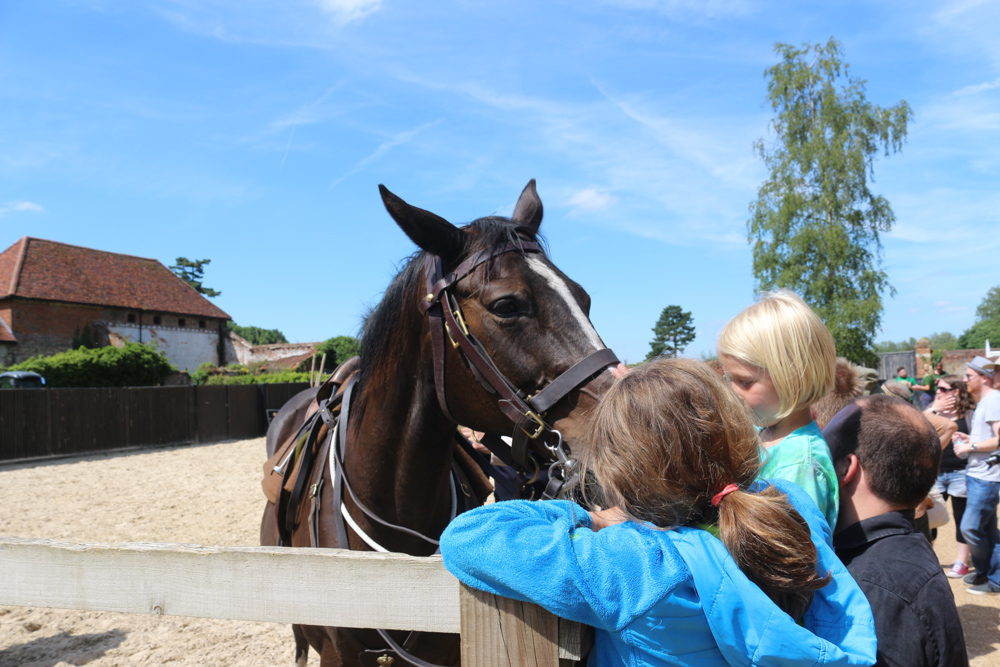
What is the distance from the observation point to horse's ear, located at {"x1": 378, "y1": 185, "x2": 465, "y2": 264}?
6.37 ft

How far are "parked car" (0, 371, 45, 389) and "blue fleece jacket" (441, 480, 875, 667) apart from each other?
76.1 feet

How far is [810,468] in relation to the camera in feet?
4.62

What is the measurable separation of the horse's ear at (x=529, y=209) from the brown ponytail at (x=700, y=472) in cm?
162

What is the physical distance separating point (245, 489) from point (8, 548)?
9.24 m

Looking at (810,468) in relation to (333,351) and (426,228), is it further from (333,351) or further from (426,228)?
(333,351)

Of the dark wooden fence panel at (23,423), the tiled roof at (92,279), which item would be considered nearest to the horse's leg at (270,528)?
the dark wooden fence panel at (23,423)

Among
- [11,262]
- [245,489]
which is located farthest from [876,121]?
[11,262]

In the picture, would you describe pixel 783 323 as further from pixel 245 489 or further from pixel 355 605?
pixel 245 489

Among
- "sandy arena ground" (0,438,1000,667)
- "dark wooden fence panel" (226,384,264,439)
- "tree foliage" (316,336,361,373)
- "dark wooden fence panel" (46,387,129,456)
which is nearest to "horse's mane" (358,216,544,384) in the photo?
"sandy arena ground" (0,438,1000,667)

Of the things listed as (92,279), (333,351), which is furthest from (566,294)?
(92,279)

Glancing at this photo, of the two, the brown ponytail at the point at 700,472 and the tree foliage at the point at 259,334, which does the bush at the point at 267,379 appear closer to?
the brown ponytail at the point at 700,472

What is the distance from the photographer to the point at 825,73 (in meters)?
18.4

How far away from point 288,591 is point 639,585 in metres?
0.80

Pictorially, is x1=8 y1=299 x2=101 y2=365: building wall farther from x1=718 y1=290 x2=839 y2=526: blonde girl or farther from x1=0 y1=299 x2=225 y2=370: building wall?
x1=718 y1=290 x2=839 y2=526: blonde girl
